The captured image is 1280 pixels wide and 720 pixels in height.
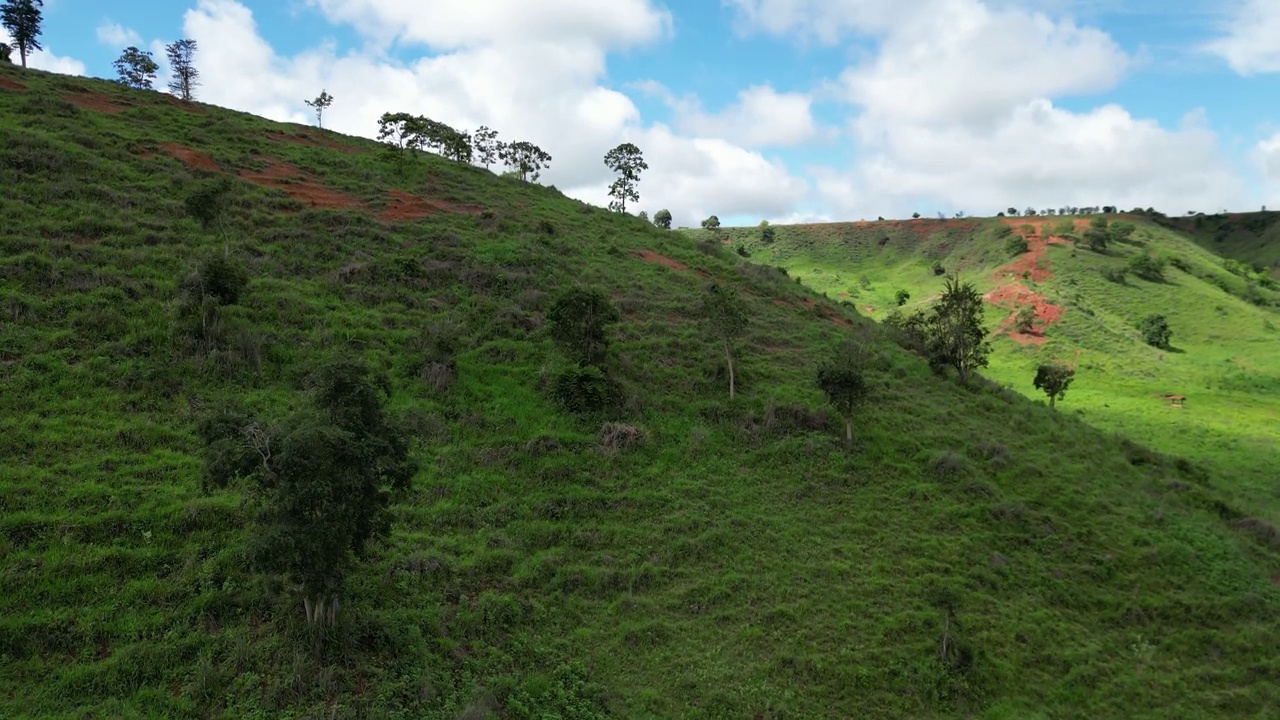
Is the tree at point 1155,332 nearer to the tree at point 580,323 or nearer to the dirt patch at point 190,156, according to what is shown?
the tree at point 580,323

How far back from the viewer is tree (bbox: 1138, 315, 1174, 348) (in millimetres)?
51188

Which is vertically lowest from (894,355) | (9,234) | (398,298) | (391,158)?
(894,355)

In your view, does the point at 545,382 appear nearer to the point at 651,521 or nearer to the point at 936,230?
the point at 651,521

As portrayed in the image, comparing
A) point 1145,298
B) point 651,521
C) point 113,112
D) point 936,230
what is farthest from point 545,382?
point 936,230

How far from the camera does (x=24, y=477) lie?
12398 millimetres

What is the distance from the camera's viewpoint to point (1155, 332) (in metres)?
51.6

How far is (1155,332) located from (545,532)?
59564 mm

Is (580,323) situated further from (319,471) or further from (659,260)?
(659,260)

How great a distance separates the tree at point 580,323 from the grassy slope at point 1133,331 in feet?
85.1

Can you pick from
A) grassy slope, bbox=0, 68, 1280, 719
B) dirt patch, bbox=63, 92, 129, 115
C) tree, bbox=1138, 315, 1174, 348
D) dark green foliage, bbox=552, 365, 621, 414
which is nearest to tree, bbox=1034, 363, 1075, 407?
grassy slope, bbox=0, 68, 1280, 719

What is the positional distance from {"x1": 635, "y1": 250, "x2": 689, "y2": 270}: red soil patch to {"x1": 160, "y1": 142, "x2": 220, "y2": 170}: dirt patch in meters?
25.3

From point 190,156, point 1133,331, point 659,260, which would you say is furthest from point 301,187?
point 1133,331

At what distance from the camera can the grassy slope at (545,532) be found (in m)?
10.7

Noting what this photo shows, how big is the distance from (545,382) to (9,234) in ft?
63.1
